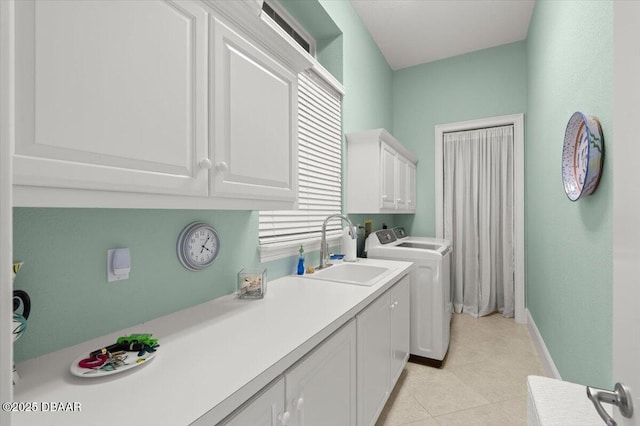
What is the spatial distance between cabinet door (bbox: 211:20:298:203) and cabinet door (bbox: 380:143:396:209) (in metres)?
1.36

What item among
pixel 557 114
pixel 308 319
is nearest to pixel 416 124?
pixel 557 114

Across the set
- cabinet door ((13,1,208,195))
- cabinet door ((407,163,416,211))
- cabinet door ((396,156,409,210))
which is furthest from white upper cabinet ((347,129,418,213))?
cabinet door ((13,1,208,195))

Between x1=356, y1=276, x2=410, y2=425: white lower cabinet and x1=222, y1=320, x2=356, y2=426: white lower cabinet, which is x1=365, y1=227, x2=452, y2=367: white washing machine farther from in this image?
x1=222, y1=320, x2=356, y2=426: white lower cabinet

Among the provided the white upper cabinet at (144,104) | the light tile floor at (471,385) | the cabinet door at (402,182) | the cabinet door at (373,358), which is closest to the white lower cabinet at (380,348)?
the cabinet door at (373,358)

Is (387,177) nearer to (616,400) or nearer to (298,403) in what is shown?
(298,403)

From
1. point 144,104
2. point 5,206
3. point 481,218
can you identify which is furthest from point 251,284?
point 481,218

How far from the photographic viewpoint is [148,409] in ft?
2.01

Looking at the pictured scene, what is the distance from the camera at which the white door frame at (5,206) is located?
334 mm

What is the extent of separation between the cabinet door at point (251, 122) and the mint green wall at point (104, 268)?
0.32 m

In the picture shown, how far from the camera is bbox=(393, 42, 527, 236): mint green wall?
3.48 m

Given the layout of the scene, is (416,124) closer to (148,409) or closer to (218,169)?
(218,169)

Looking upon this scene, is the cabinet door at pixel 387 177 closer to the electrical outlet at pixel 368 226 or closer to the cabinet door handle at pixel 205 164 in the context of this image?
the electrical outlet at pixel 368 226

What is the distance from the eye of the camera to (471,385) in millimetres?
2178

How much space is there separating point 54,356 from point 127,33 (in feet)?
2.96
